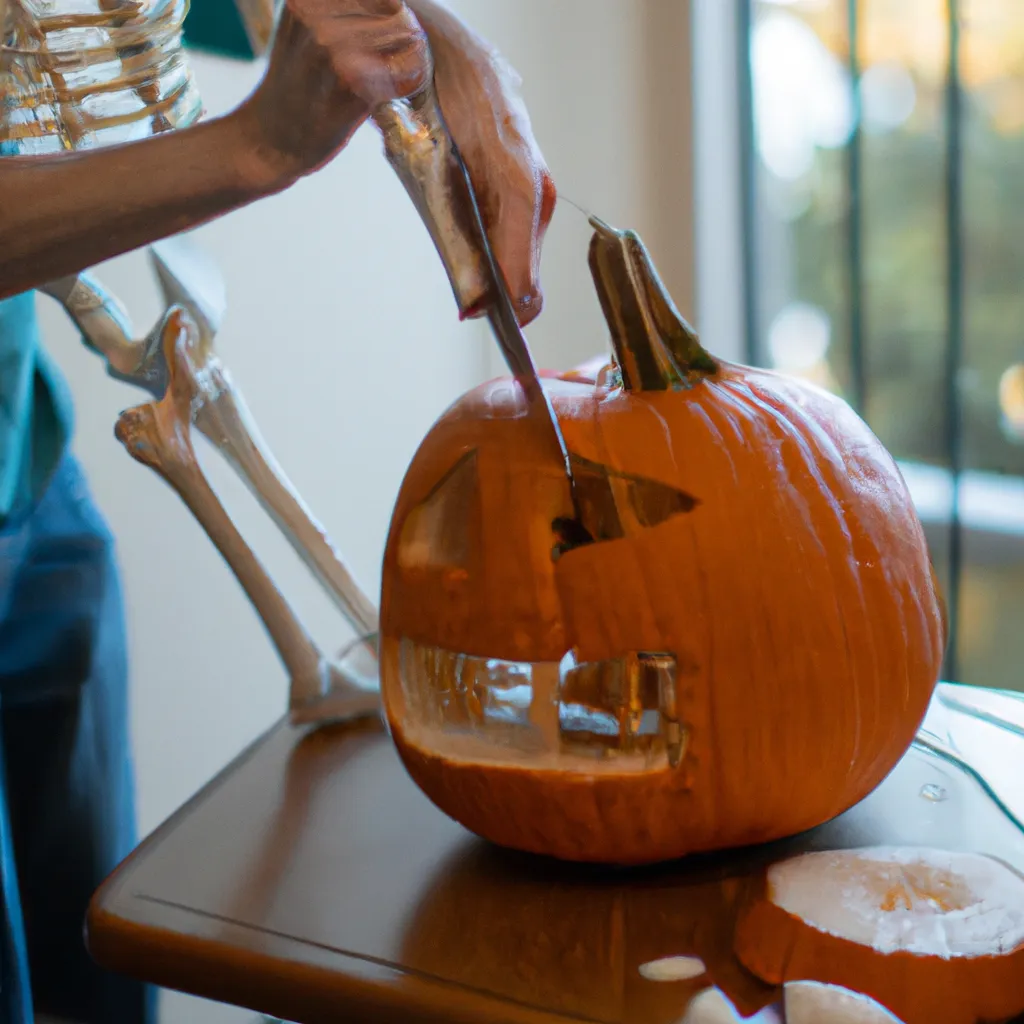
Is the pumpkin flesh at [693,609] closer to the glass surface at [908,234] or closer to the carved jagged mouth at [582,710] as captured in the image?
the carved jagged mouth at [582,710]

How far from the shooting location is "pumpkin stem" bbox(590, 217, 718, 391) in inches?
18.0

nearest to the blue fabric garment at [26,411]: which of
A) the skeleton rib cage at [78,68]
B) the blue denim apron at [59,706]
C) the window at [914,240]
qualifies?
the blue denim apron at [59,706]

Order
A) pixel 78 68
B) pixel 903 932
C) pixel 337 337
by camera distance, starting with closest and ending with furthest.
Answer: pixel 903 932 → pixel 78 68 → pixel 337 337

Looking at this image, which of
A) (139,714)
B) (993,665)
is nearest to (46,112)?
(139,714)

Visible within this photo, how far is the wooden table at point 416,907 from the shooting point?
0.38 meters

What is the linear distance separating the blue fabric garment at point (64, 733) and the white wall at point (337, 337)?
17cm

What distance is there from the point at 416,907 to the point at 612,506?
167 millimetres

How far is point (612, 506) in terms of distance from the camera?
16.9 inches

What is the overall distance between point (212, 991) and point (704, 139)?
1.29m

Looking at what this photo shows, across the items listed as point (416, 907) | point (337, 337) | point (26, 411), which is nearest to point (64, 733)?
point (26, 411)

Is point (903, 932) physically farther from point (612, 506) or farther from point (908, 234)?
point (908, 234)

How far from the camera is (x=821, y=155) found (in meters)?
1.48

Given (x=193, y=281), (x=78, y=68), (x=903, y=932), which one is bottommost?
(x=903, y=932)

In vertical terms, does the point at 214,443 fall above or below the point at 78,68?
below
